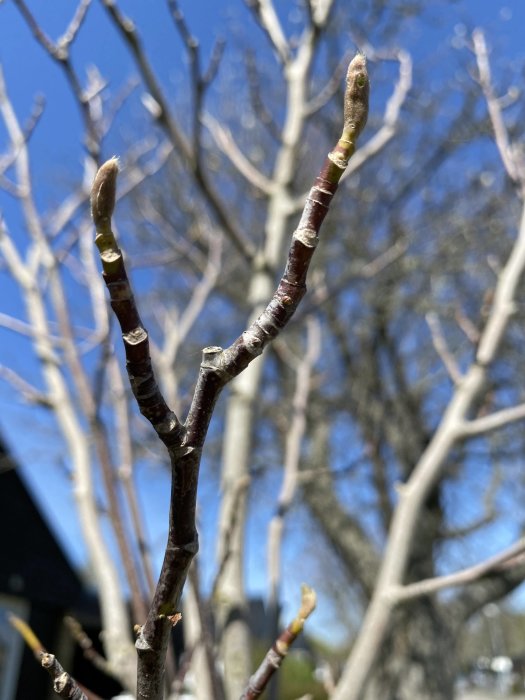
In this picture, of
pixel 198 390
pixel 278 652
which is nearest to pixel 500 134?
pixel 278 652

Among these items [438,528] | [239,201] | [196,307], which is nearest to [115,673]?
[196,307]

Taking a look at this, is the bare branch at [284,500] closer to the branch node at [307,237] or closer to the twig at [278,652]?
the twig at [278,652]

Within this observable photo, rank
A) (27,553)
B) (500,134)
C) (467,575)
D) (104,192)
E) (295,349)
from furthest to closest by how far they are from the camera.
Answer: (295,349) < (27,553) < (500,134) < (467,575) < (104,192)

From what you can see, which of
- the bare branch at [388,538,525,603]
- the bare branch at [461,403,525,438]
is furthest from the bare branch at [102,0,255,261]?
the bare branch at [388,538,525,603]

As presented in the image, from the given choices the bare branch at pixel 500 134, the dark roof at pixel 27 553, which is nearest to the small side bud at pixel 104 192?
the bare branch at pixel 500 134

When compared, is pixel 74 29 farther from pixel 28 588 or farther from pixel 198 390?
pixel 28 588

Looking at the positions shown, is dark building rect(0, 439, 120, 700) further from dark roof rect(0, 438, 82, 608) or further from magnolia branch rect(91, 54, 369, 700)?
magnolia branch rect(91, 54, 369, 700)
